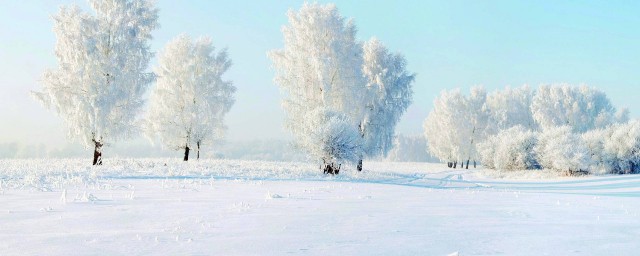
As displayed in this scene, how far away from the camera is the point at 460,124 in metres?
57.5

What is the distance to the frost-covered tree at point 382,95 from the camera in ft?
108

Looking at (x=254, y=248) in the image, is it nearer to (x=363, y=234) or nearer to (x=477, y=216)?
(x=363, y=234)

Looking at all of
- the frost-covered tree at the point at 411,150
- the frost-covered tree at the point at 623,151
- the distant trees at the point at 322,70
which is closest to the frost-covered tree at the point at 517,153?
the frost-covered tree at the point at 623,151

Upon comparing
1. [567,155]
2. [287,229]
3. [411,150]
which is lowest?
[287,229]

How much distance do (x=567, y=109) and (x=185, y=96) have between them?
5249cm

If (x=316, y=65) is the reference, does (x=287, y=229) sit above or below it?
below

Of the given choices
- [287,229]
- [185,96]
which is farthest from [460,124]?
[287,229]

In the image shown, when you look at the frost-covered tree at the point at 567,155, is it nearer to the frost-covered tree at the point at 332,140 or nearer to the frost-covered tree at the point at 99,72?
the frost-covered tree at the point at 332,140

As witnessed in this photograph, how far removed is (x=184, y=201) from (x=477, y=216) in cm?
513

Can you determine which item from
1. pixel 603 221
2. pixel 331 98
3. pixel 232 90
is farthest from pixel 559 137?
pixel 603 221

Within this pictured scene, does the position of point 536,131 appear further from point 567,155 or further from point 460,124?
point 567,155

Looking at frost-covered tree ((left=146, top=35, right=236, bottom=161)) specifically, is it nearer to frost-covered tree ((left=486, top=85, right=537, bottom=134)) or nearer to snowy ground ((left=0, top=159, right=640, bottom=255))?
snowy ground ((left=0, top=159, right=640, bottom=255))

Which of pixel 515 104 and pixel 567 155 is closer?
pixel 567 155

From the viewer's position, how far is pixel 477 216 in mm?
7281
